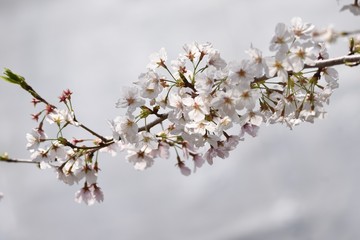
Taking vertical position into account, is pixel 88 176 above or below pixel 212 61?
below

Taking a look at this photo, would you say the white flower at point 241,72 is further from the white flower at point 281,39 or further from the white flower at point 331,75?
the white flower at point 331,75

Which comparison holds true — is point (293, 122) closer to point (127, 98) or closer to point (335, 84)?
point (335, 84)

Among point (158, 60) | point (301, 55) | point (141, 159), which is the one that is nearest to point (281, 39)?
point (301, 55)

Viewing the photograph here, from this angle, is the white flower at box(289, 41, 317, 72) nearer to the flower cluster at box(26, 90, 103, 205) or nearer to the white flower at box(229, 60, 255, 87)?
the white flower at box(229, 60, 255, 87)

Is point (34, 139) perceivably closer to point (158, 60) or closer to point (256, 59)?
point (158, 60)

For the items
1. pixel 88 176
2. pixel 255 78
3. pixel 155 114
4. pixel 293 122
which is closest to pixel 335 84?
pixel 293 122

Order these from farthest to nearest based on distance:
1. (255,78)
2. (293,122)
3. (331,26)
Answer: (293,122) → (255,78) → (331,26)

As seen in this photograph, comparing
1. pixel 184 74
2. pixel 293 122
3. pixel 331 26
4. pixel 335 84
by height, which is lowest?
pixel 331 26

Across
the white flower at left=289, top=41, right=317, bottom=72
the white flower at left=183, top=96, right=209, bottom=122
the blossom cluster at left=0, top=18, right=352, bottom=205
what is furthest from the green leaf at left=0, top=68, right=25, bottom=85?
the white flower at left=289, top=41, right=317, bottom=72

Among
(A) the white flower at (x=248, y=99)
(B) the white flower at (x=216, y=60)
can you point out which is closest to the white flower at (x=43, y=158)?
(B) the white flower at (x=216, y=60)
